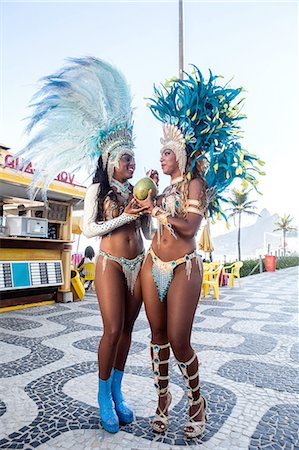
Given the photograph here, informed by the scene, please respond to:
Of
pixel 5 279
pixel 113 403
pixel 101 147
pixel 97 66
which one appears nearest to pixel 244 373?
pixel 113 403

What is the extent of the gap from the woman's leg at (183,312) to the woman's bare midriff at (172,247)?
8 cm

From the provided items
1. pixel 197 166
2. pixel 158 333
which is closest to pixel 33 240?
pixel 158 333

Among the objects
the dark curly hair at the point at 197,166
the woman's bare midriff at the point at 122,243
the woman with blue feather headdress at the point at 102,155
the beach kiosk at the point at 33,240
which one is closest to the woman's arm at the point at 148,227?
the woman with blue feather headdress at the point at 102,155

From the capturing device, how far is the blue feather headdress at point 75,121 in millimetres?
2480

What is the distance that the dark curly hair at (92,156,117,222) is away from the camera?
2.44m

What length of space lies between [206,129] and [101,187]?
2.72 ft

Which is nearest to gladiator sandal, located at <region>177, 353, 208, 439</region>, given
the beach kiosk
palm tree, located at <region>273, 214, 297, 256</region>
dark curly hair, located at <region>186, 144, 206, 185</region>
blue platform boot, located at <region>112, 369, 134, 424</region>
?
blue platform boot, located at <region>112, 369, 134, 424</region>

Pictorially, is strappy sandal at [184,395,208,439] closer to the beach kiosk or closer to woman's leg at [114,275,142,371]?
woman's leg at [114,275,142,371]

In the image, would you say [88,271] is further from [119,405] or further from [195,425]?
[195,425]

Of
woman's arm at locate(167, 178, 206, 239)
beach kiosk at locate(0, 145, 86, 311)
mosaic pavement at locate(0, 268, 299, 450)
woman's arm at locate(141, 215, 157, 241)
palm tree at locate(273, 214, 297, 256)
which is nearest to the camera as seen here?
woman's arm at locate(167, 178, 206, 239)

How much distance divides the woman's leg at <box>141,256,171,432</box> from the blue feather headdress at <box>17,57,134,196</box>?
0.87m

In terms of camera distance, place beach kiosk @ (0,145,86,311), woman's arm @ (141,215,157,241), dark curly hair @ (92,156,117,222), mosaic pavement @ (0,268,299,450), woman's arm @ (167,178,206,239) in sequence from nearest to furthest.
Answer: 1. woman's arm @ (167,178,206,239)
2. mosaic pavement @ (0,268,299,450)
3. dark curly hair @ (92,156,117,222)
4. woman's arm @ (141,215,157,241)
5. beach kiosk @ (0,145,86,311)

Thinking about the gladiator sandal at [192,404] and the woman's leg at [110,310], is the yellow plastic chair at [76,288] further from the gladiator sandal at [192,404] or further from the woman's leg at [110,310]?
the gladiator sandal at [192,404]

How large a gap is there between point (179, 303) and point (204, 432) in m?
0.92
